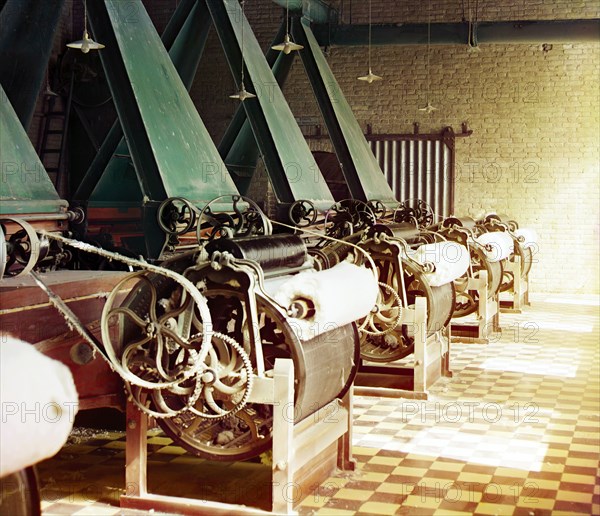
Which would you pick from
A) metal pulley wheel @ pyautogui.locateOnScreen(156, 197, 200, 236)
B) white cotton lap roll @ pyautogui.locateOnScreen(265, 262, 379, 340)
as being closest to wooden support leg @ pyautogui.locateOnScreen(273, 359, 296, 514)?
white cotton lap roll @ pyautogui.locateOnScreen(265, 262, 379, 340)

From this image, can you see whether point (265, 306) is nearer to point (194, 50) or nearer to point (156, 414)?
point (156, 414)

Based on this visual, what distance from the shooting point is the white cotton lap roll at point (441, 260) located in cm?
602

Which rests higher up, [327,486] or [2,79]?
[2,79]

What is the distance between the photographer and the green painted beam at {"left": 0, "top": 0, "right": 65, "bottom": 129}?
6086 millimetres

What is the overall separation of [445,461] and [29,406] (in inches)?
115

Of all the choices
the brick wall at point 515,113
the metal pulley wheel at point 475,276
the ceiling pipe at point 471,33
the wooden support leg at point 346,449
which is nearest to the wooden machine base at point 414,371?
the metal pulley wheel at point 475,276

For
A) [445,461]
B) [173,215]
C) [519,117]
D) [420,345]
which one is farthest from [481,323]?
[519,117]

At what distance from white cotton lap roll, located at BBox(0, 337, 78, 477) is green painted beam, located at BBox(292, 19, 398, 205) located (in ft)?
26.0

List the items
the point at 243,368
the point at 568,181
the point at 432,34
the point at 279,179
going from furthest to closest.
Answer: the point at 568,181
the point at 432,34
the point at 279,179
the point at 243,368

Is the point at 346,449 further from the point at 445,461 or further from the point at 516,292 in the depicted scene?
the point at 516,292

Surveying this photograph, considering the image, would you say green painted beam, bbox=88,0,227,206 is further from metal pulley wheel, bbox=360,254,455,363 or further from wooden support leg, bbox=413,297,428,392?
wooden support leg, bbox=413,297,428,392

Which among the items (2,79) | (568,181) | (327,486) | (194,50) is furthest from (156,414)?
(568,181)

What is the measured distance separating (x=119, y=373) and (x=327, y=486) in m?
1.17

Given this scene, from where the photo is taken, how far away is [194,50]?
326 inches
